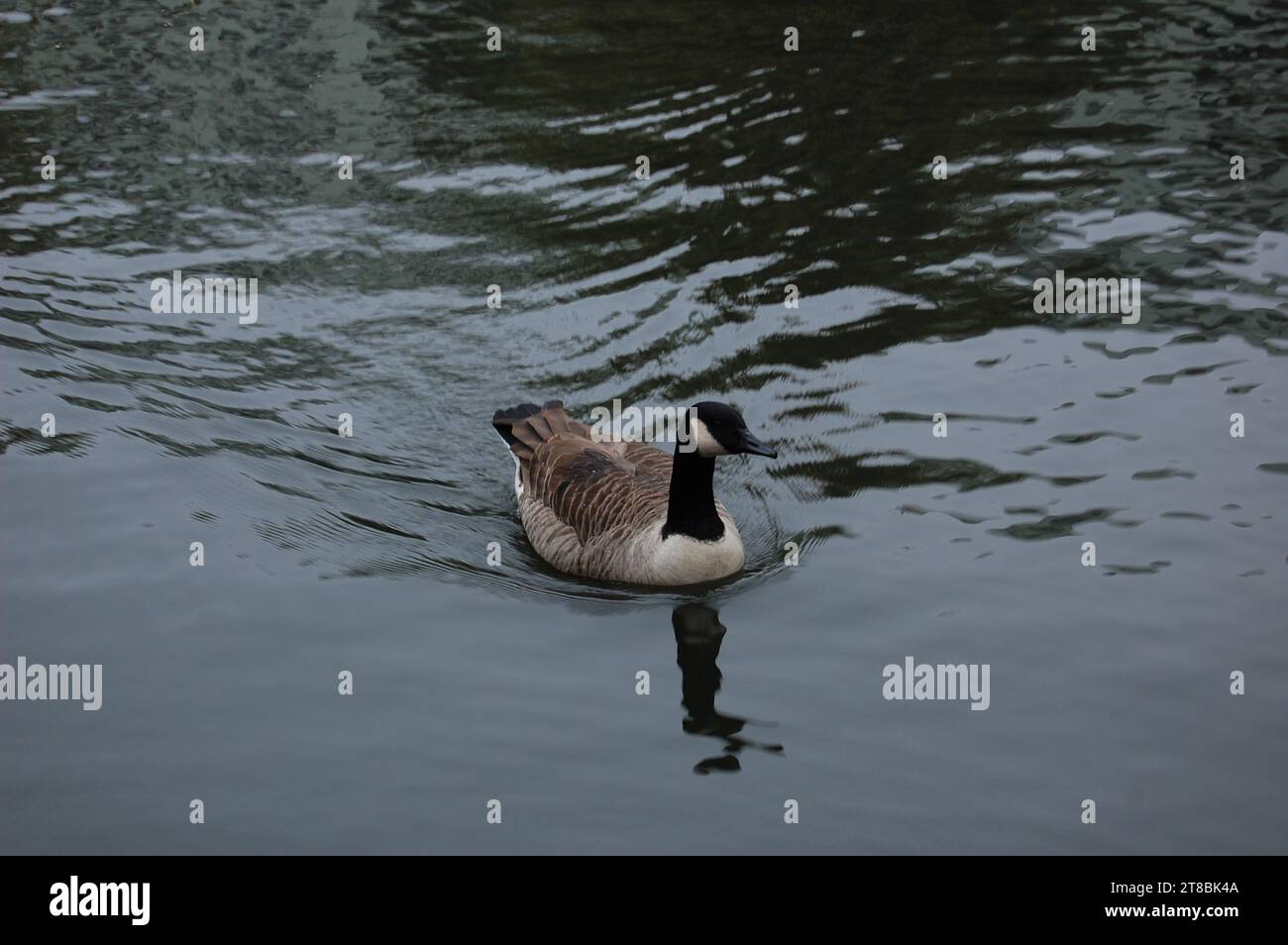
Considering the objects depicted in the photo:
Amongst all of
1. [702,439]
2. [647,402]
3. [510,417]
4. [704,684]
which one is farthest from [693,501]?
[647,402]

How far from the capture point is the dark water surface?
29.2 ft

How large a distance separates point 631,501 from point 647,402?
2.57 m

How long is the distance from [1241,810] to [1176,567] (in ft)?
8.85

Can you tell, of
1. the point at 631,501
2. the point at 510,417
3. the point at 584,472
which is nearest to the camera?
the point at 631,501

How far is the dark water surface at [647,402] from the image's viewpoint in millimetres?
8891

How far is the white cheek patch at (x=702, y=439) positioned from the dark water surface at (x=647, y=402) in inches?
42.2

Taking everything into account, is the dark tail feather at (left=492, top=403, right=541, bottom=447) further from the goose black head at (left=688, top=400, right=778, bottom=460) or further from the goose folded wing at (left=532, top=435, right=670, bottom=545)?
the goose black head at (left=688, top=400, right=778, bottom=460)

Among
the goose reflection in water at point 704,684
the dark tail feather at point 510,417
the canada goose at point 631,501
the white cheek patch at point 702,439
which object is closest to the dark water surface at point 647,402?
the goose reflection in water at point 704,684

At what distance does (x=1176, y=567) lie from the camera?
35.4ft

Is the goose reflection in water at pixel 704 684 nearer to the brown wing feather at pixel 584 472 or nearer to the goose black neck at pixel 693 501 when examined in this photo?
the goose black neck at pixel 693 501

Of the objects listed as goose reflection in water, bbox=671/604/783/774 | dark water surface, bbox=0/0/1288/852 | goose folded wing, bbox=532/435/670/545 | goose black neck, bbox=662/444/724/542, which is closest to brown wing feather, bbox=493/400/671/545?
goose folded wing, bbox=532/435/670/545

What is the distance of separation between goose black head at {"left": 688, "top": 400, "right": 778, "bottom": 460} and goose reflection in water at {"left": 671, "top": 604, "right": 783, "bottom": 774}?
119cm

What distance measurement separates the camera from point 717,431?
10734 mm

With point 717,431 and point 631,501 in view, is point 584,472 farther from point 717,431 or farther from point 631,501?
point 717,431
